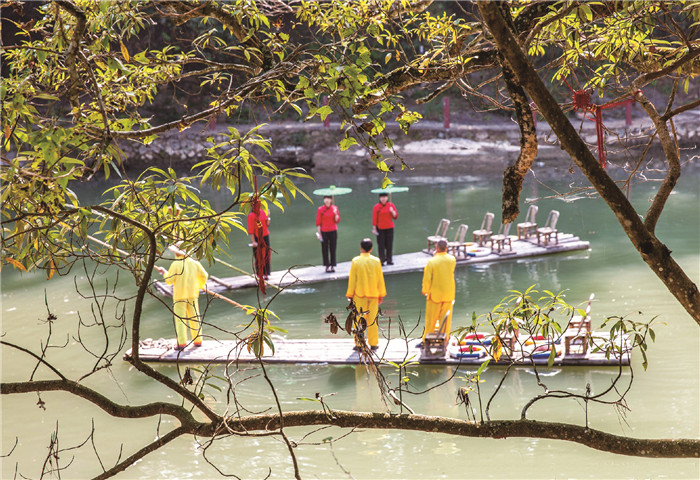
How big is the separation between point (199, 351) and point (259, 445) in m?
2.52

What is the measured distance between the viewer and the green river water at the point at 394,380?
726cm

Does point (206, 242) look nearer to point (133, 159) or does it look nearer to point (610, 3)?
point (610, 3)

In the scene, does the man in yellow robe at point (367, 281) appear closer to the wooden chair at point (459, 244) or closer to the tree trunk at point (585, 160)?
the wooden chair at point (459, 244)

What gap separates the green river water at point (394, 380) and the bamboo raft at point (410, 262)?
261mm

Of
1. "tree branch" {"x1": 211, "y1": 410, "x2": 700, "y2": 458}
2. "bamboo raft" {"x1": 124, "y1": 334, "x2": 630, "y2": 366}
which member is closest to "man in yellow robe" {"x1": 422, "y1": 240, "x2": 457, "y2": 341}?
"bamboo raft" {"x1": 124, "y1": 334, "x2": 630, "y2": 366}

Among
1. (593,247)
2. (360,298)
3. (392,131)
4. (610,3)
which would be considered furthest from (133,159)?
(610,3)

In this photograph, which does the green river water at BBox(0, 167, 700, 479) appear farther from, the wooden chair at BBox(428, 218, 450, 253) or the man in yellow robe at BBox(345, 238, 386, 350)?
the wooden chair at BBox(428, 218, 450, 253)

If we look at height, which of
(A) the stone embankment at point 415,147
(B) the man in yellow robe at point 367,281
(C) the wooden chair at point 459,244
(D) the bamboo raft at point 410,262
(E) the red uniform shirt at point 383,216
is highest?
(A) the stone embankment at point 415,147

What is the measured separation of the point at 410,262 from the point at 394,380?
17.8 feet

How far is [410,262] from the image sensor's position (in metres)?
14.3

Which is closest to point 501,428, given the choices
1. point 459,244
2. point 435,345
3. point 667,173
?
point 667,173

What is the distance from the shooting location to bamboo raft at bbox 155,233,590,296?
43.9 feet

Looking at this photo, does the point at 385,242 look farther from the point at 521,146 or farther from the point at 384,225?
the point at 521,146

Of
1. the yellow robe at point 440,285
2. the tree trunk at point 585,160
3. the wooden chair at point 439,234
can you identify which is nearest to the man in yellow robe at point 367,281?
the yellow robe at point 440,285
